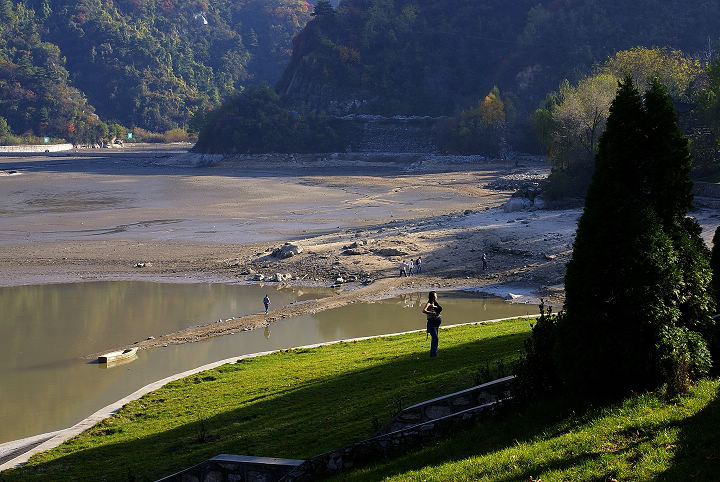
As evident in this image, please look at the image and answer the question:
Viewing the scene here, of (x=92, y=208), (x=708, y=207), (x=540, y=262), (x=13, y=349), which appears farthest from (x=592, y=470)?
(x=92, y=208)

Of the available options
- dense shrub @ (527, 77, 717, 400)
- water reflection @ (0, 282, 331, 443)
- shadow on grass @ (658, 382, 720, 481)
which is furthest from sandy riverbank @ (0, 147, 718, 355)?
shadow on grass @ (658, 382, 720, 481)

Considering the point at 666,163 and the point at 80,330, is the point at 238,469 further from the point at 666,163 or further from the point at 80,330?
the point at 80,330

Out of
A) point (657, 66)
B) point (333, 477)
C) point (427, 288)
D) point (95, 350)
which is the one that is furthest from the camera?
point (657, 66)

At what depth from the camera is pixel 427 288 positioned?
1405 inches

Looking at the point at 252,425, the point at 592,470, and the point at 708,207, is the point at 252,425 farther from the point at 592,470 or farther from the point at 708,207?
the point at 708,207

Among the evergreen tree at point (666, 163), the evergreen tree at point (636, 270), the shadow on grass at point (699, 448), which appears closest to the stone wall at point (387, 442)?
the evergreen tree at point (636, 270)

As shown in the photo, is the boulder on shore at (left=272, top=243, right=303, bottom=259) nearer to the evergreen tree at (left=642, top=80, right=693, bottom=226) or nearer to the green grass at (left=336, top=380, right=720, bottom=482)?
the green grass at (left=336, top=380, right=720, bottom=482)

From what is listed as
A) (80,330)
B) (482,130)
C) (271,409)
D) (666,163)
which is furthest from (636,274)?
(482,130)

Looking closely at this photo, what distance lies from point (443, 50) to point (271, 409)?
149 m

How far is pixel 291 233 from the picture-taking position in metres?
52.6

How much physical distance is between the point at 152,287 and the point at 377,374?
2370cm

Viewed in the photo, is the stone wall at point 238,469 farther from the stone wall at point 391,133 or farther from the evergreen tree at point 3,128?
the evergreen tree at point 3,128

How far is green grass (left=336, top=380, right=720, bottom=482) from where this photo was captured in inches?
314

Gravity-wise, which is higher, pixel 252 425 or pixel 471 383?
pixel 471 383
